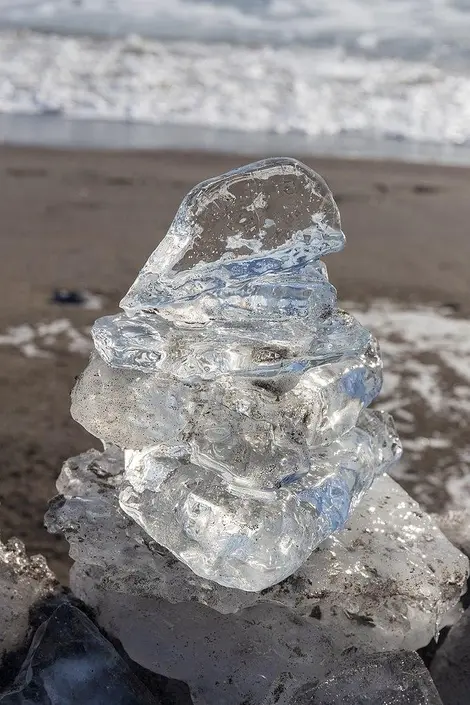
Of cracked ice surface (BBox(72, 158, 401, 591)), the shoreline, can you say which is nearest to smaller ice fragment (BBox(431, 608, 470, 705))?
cracked ice surface (BBox(72, 158, 401, 591))

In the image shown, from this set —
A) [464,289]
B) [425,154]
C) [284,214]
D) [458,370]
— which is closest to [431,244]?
[464,289]

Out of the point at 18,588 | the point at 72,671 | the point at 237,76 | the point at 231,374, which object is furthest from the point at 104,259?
the point at 237,76

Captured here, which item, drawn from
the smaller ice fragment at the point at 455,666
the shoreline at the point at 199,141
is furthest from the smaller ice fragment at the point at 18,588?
the shoreline at the point at 199,141

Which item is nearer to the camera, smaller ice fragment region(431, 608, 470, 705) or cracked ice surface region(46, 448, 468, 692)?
cracked ice surface region(46, 448, 468, 692)

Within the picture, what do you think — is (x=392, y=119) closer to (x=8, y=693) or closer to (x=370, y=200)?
(x=370, y=200)

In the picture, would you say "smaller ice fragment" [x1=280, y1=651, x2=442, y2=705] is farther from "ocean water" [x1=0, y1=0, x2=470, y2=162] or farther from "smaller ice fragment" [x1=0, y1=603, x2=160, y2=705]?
"ocean water" [x1=0, y1=0, x2=470, y2=162]

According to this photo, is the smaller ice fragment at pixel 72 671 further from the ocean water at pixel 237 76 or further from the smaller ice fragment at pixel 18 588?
the ocean water at pixel 237 76
